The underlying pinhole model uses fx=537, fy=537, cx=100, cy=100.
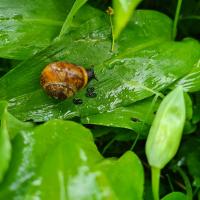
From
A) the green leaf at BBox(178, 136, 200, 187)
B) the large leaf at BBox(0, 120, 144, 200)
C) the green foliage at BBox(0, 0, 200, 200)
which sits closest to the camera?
the large leaf at BBox(0, 120, 144, 200)


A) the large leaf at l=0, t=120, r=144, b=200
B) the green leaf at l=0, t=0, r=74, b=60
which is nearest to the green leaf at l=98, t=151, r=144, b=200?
the large leaf at l=0, t=120, r=144, b=200

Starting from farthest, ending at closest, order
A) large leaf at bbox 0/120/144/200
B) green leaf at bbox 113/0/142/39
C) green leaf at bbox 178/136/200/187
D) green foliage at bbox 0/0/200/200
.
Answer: green leaf at bbox 178/136/200/187 → green foliage at bbox 0/0/200/200 → green leaf at bbox 113/0/142/39 → large leaf at bbox 0/120/144/200

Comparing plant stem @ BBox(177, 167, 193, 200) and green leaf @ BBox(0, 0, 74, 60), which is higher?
green leaf @ BBox(0, 0, 74, 60)

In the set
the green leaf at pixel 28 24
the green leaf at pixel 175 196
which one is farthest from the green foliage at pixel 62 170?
the green leaf at pixel 28 24

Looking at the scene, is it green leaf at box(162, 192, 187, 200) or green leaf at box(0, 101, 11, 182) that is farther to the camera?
green leaf at box(162, 192, 187, 200)

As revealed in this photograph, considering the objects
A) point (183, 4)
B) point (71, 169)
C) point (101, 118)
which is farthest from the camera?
point (183, 4)

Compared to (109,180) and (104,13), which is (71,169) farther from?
(104,13)

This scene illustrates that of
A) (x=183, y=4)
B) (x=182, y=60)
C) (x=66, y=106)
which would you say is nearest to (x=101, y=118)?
(x=66, y=106)

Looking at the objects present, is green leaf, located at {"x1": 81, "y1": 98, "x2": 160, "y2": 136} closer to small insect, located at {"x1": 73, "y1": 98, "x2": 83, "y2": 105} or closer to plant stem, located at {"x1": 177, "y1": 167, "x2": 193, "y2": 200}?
small insect, located at {"x1": 73, "y1": 98, "x2": 83, "y2": 105}
